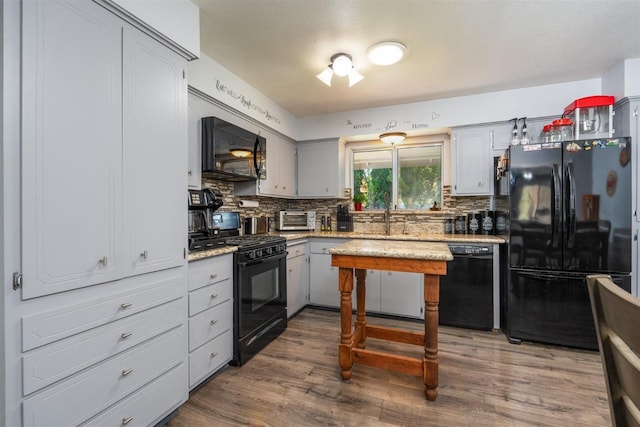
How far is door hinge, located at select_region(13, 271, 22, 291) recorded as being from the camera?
1068 mm

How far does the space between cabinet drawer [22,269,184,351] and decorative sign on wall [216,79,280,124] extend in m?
1.71

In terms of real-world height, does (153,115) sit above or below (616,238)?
above

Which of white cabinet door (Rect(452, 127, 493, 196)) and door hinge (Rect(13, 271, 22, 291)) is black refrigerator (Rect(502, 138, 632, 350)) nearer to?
white cabinet door (Rect(452, 127, 493, 196))

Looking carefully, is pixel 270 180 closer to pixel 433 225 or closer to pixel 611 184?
pixel 433 225

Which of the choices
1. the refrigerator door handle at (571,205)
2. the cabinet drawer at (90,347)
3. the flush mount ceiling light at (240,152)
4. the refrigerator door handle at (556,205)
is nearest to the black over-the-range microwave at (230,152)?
the flush mount ceiling light at (240,152)

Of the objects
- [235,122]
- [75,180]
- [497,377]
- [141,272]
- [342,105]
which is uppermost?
[342,105]

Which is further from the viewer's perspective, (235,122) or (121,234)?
(235,122)

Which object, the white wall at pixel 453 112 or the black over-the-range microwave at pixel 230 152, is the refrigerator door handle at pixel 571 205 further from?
the black over-the-range microwave at pixel 230 152

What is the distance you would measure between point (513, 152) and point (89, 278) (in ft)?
10.8

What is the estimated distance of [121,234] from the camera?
143 cm

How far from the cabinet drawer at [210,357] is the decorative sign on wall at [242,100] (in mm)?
2089

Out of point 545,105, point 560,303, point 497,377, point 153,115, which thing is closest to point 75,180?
point 153,115

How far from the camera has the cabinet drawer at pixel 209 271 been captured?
1.91 metres

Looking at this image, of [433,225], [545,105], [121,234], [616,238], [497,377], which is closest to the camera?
[121,234]
